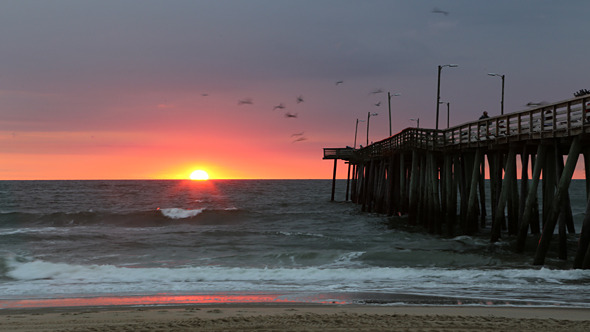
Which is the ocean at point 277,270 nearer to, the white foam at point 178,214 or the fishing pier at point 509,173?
the fishing pier at point 509,173

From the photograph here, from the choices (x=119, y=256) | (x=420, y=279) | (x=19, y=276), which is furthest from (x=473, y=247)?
(x=19, y=276)

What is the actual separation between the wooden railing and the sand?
267 inches

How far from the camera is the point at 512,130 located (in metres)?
18.2

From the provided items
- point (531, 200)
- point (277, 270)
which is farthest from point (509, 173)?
point (277, 270)

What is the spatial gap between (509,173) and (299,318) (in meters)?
12.0

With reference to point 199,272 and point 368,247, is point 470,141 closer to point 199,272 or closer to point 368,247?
point 368,247

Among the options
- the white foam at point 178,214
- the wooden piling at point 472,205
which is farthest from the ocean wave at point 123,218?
the wooden piling at point 472,205

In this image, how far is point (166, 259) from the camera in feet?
63.3

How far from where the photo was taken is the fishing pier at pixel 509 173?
46.7 ft

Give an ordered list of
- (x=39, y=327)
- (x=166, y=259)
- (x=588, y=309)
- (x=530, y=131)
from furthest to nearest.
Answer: (x=166, y=259) → (x=530, y=131) → (x=588, y=309) → (x=39, y=327)

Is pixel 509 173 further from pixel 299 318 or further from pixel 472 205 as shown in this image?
pixel 299 318

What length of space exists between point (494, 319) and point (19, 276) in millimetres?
12936

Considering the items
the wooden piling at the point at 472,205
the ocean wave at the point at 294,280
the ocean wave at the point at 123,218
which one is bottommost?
the ocean wave at the point at 123,218

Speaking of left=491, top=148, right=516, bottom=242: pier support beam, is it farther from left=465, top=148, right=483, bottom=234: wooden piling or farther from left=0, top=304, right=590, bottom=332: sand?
left=0, top=304, right=590, bottom=332: sand
